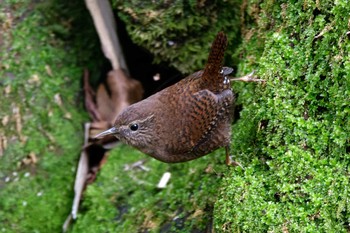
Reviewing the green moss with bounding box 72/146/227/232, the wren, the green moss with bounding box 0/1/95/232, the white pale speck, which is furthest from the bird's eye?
the green moss with bounding box 0/1/95/232

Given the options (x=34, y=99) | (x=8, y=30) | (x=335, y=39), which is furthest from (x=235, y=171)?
(x=8, y=30)

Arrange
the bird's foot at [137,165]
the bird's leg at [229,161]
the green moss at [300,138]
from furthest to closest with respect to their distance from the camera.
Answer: the bird's foot at [137,165] → the bird's leg at [229,161] → the green moss at [300,138]

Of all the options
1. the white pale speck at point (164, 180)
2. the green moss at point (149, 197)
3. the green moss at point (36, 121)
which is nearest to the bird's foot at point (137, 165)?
the green moss at point (149, 197)

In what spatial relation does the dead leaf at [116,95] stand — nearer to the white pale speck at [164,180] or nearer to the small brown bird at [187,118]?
the white pale speck at [164,180]

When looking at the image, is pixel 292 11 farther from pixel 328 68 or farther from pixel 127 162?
pixel 127 162

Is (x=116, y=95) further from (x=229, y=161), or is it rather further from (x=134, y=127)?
(x=229, y=161)
